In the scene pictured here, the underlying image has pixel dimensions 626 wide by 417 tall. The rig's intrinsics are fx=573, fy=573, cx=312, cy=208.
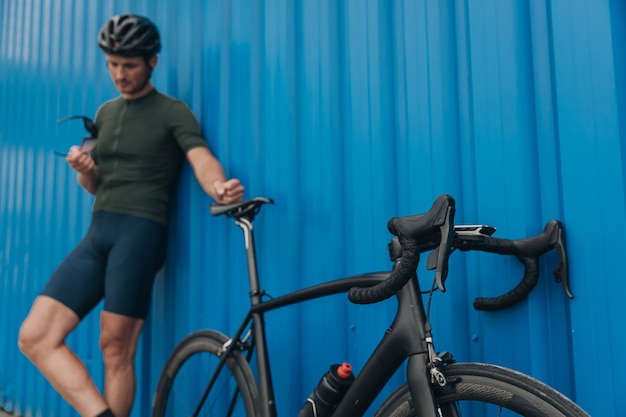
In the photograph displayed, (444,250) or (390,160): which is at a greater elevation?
(390,160)

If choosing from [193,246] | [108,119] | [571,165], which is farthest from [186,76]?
[571,165]

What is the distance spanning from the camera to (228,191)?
229 centimetres

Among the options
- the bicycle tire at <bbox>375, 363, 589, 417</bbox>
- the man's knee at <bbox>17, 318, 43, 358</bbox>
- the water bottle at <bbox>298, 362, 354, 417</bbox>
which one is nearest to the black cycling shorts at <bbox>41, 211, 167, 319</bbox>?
the man's knee at <bbox>17, 318, 43, 358</bbox>

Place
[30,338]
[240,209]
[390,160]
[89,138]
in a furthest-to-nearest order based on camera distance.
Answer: [89,138] → [30,338] → [240,209] → [390,160]

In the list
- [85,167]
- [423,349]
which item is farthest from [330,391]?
[85,167]

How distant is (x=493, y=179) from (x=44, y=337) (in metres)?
1.93

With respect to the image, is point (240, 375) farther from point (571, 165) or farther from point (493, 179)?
point (571, 165)

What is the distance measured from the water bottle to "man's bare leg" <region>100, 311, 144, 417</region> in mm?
1205

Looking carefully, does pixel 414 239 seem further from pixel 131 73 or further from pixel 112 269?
pixel 131 73

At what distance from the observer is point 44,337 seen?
2432mm

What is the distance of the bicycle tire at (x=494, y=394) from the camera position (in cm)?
117

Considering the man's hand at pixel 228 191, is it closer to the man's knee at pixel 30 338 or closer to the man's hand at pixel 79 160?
the man's hand at pixel 79 160

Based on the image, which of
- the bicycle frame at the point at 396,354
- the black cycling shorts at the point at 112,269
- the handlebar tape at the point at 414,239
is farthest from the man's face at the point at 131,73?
the handlebar tape at the point at 414,239

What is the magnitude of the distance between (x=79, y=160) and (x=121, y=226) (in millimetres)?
357
